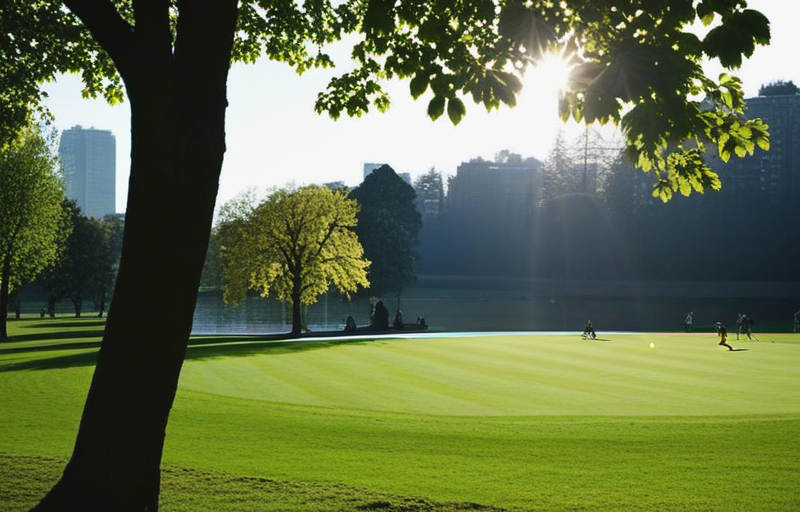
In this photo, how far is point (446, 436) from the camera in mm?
13234

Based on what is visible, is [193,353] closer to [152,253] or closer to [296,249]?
[296,249]

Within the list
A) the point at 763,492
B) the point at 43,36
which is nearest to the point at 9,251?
the point at 43,36

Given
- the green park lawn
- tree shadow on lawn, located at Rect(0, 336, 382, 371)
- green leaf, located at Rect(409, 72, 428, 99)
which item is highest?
green leaf, located at Rect(409, 72, 428, 99)

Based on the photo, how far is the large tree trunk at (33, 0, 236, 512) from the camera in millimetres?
6344

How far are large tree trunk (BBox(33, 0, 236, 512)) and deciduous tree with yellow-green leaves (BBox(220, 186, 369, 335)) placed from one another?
4588 cm

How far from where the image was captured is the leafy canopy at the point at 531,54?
231 inches

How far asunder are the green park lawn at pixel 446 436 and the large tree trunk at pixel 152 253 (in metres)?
1.90

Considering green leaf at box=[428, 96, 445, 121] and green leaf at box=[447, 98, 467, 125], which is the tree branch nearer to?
green leaf at box=[428, 96, 445, 121]

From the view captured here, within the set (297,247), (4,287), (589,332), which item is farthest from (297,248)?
(589,332)

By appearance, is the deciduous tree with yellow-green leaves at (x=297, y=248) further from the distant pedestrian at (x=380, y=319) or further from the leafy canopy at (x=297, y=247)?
the distant pedestrian at (x=380, y=319)

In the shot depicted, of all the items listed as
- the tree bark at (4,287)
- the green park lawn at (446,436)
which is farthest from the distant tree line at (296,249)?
the green park lawn at (446,436)

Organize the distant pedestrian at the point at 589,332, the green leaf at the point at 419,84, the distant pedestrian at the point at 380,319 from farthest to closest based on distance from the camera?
1. the distant pedestrian at the point at 380,319
2. the distant pedestrian at the point at 589,332
3. the green leaf at the point at 419,84

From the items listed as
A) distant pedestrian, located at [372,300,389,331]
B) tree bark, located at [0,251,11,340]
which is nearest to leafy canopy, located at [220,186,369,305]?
distant pedestrian, located at [372,300,389,331]

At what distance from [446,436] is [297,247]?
41442 mm
